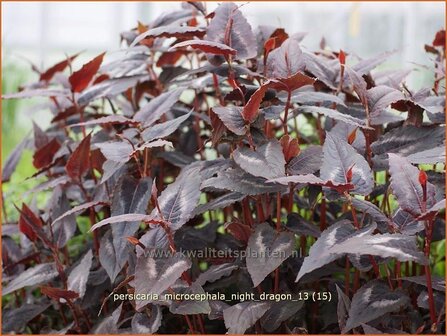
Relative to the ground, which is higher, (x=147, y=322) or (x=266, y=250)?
(x=266, y=250)

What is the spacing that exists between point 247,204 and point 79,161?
33 centimetres

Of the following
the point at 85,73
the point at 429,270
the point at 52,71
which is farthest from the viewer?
the point at 52,71

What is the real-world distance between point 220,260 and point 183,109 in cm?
37

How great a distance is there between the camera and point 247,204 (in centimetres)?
114

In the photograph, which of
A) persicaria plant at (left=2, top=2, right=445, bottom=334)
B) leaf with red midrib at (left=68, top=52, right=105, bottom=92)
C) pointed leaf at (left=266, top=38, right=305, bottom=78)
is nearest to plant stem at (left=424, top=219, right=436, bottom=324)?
persicaria plant at (left=2, top=2, right=445, bottom=334)

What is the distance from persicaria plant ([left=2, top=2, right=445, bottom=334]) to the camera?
925mm

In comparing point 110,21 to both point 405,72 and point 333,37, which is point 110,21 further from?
point 405,72

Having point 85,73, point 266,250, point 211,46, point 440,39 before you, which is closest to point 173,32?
point 211,46

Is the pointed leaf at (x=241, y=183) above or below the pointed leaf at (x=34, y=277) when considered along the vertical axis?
above

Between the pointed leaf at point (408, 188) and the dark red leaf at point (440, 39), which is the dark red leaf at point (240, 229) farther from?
the dark red leaf at point (440, 39)

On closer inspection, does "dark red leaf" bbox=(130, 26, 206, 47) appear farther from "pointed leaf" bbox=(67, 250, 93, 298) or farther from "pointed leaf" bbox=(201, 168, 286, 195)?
"pointed leaf" bbox=(67, 250, 93, 298)

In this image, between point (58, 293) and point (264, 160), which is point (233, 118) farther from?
point (58, 293)

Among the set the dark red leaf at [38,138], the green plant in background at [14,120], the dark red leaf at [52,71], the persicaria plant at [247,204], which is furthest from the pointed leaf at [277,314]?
the green plant in background at [14,120]

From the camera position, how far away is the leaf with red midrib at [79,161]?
1178 mm
